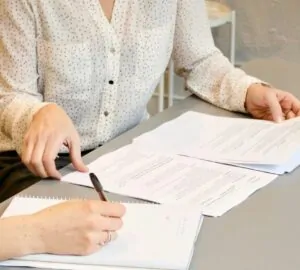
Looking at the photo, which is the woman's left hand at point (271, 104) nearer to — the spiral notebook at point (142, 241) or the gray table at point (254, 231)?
the gray table at point (254, 231)

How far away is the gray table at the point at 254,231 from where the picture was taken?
2.75 feet

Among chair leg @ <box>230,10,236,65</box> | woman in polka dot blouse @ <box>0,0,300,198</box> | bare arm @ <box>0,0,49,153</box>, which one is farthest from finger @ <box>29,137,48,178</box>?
chair leg @ <box>230,10,236,65</box>

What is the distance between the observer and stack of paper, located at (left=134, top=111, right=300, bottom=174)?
45.3 inches

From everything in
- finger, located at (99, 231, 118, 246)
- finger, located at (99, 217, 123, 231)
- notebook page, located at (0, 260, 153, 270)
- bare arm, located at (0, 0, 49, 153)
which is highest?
bare arm, located at (0, 0, 49, 153)

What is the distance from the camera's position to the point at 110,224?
855mm

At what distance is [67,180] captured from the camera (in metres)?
1.07

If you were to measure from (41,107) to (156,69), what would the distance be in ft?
1.22

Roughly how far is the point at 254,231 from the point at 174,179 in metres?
0.20

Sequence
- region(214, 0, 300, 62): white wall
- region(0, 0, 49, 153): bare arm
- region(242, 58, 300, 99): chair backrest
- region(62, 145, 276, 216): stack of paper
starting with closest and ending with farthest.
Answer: region(62, 145, 276, 216): stack of paper < region(0, 0, 49, 153): bare arm < region(242, 58, 300, 99): chair backrest < region(214, 0, 300, 62): white wall

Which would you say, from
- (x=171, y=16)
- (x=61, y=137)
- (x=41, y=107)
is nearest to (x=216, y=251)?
(x=61, y=137)

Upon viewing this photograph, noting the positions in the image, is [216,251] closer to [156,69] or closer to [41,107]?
[41,107]

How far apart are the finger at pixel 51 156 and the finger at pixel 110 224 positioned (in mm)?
223

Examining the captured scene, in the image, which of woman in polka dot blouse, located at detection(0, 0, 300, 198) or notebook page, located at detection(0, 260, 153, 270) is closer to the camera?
notebook page, located at detection(0, 260, 153, 270)

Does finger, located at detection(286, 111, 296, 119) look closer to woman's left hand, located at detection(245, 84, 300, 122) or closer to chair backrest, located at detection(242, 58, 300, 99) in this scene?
woman's left hand, located at detection(245, 84, 300, 122)
